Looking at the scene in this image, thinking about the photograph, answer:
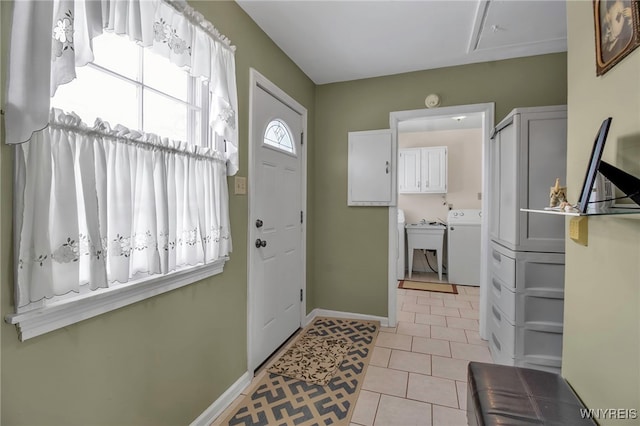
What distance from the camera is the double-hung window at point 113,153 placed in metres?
0.84

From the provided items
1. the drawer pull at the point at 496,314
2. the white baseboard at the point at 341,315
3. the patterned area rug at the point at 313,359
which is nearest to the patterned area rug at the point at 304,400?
the patterned area rug at the point at 313,359

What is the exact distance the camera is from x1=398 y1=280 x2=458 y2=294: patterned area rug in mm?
4074

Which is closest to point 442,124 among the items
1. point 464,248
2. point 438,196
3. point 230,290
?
point 438,196

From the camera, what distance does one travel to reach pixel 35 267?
2.81 feet

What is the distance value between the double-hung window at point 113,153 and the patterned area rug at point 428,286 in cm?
335

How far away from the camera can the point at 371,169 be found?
2.98 meters

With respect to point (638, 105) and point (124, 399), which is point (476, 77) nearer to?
point (638, 105)

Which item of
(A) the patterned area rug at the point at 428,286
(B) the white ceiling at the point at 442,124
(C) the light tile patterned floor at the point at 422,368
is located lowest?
(C) the light tile patterned floor at the point at 422,368

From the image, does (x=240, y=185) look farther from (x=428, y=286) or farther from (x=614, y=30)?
(x=428, y=286)

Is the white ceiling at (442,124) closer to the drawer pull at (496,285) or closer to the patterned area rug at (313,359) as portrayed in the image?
the drawer pull at (496,285)

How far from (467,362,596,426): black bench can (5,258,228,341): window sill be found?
141cm

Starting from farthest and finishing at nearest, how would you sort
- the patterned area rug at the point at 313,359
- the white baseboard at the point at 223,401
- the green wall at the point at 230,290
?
the patterned area rug at the point at 313,359
the white baseboard at the point at 223,401
the green wall at the point at 230,290

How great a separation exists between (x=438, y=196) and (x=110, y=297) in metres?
4.93

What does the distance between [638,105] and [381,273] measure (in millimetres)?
2374
